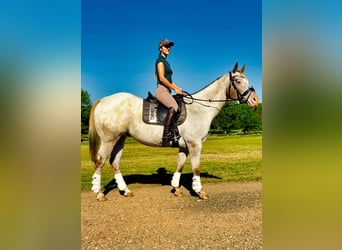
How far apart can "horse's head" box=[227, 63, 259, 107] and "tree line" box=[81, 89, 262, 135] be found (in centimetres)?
7

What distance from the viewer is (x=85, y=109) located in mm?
3420

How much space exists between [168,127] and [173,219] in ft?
3.20

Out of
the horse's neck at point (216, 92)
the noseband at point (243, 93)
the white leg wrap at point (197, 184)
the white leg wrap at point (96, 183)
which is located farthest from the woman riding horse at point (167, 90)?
the white leg wrap at point (96, 183)

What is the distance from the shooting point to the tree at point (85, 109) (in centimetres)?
338

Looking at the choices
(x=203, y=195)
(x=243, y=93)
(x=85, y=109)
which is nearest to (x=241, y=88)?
(x=243, y=93)

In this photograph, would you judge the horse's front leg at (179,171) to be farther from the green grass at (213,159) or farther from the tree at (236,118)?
the tree at (236,118)

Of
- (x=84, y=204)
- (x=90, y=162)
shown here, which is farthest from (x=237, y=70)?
(x=84, y=204)

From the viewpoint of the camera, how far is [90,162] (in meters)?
3.60

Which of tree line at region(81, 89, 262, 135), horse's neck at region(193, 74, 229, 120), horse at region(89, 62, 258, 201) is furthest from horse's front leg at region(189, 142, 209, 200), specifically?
horse's neck at region(193, 74, 229, 120)

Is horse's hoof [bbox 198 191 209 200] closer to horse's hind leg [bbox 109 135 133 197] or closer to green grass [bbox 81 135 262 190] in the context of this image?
green grass [bbox 81 135 262 190]

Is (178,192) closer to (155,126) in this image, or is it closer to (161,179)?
(161,179)

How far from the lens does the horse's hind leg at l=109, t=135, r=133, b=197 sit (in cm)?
367
